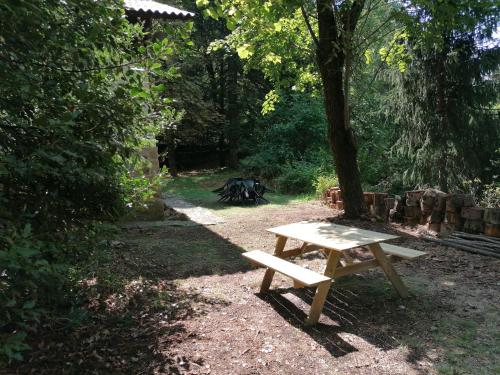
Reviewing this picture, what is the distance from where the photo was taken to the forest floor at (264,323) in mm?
2738

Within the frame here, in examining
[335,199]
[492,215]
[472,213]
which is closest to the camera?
[492,215]

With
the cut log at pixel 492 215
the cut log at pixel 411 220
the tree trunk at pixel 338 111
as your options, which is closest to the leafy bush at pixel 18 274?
the cut log at pixel 492 215

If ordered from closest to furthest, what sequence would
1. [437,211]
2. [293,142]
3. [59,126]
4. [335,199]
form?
[59,126], [437,211], [335,199], [293,142]

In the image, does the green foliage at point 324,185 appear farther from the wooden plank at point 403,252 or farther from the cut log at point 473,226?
the wooden plank at point 403,252

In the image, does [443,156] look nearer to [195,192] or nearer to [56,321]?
[195,192]

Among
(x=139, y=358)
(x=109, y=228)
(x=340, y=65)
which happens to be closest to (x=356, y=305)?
(x=139, y=358)

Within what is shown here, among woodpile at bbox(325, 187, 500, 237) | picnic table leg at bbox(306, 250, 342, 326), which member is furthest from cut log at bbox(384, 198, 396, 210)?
picnic table leg at bbox(306, 250, 342, 326)

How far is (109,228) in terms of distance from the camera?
262 cm

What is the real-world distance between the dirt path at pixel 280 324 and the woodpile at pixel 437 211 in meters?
0.56

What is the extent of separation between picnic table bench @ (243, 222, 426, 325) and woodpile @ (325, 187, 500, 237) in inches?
78.7

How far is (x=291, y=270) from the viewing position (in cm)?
349

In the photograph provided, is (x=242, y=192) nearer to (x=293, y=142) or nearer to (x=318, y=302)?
(x=293, y=142)

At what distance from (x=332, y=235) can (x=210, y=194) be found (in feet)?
27.1

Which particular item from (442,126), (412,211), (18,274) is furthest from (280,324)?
(442,126)
